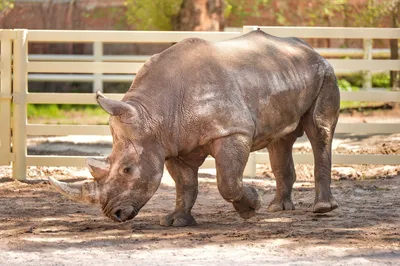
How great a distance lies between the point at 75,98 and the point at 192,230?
12.4 ft

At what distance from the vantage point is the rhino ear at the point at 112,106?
688 cm

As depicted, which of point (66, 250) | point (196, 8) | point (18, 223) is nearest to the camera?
point (66, 250)

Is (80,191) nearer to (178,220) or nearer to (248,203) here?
(178,220)

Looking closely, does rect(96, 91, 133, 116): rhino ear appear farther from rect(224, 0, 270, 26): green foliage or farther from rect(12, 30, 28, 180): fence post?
rect(224, 0, 270, 26): green foliage

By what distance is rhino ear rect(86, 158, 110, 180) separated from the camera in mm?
7039

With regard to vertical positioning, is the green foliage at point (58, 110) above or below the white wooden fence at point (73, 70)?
below

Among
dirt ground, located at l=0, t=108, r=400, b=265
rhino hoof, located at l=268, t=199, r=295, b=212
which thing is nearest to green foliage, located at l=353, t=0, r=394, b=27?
dirt ground, located at l=0, t=108, r=400, b=265

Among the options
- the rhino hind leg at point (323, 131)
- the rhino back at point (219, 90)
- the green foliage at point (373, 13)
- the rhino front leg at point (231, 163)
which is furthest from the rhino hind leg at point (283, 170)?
the green foliage at point (373, 13)

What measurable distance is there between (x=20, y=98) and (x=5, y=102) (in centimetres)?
19

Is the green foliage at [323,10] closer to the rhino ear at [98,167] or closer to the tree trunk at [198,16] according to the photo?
the tree trunk at [198,16]

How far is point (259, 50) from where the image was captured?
311 inches

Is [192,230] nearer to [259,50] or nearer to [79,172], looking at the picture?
[259,50]

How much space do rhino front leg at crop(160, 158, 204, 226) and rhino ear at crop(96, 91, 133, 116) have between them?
81cm

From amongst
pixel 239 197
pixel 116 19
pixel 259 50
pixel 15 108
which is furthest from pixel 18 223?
pixel 116 19
